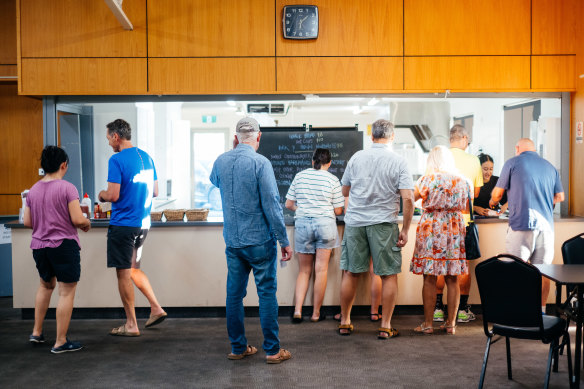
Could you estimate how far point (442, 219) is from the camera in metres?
4.56

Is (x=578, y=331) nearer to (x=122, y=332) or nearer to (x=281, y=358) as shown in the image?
(x=281, y=358)

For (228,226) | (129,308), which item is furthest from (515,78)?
(129,308)

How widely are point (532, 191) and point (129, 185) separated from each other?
10.7ft

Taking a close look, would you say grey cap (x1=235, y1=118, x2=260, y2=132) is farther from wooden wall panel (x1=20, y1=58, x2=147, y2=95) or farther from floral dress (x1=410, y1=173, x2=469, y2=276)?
wooden wall panel (x1=20, y1=58, x2=147, y2=95)

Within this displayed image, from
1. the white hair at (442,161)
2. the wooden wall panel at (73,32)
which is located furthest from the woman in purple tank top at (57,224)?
the white hair at (442,161)

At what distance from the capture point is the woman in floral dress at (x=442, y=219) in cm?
451

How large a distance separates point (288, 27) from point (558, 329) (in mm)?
3508

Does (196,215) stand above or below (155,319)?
above

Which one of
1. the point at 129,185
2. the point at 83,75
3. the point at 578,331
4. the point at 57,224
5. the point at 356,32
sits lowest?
the point at 578,331

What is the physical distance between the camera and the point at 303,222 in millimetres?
5047

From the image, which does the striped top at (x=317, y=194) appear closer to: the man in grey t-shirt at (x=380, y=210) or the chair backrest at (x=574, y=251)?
the man in grey t-shirt at (x=380, y=210)

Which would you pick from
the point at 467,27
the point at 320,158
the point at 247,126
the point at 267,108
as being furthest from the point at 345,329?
the point at 467,27

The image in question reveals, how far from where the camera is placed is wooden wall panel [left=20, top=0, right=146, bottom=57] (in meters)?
5.47

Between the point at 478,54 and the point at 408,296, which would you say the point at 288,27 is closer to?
the point at 478,54
